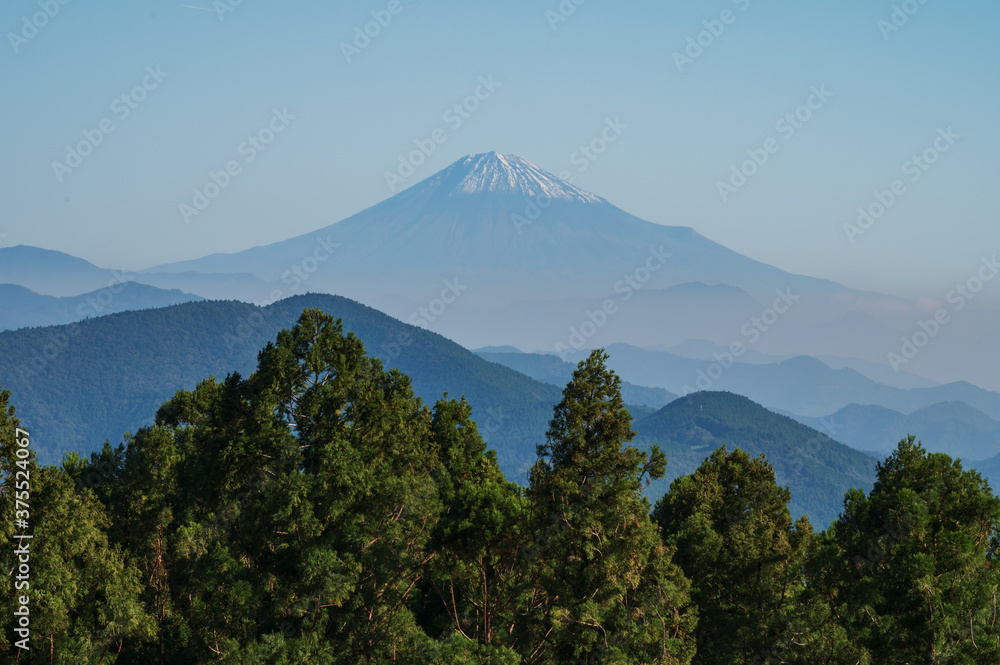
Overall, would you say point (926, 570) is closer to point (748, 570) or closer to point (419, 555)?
point (748, 570)

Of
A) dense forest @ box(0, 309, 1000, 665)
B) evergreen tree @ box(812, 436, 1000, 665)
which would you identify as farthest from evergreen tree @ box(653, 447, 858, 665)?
evergreen tree @ box(812, 436, 1000, 665)

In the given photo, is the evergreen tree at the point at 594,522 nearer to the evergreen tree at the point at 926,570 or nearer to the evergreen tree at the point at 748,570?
the evergreen tree at the point at 748,570

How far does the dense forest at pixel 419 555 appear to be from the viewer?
25391 mm

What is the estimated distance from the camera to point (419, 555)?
2733cm

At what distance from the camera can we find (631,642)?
85.7 ft

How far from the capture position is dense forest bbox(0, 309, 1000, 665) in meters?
25.4

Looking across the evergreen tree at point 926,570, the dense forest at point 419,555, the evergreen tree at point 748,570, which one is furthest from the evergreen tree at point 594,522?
the evergreen tree at point 926,570

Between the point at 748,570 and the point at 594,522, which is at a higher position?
the point at 594,522

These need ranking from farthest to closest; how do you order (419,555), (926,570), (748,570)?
(748,570) → (419,555) → (926,570)

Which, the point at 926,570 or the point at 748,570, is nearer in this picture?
the point at 926,570

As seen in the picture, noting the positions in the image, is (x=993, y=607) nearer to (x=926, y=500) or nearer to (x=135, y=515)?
(x=926, y=500)

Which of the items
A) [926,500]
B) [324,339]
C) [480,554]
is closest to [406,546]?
[480,554]

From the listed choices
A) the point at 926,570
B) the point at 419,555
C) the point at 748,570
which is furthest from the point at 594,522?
the point at 748,570

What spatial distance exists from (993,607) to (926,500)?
345cm
